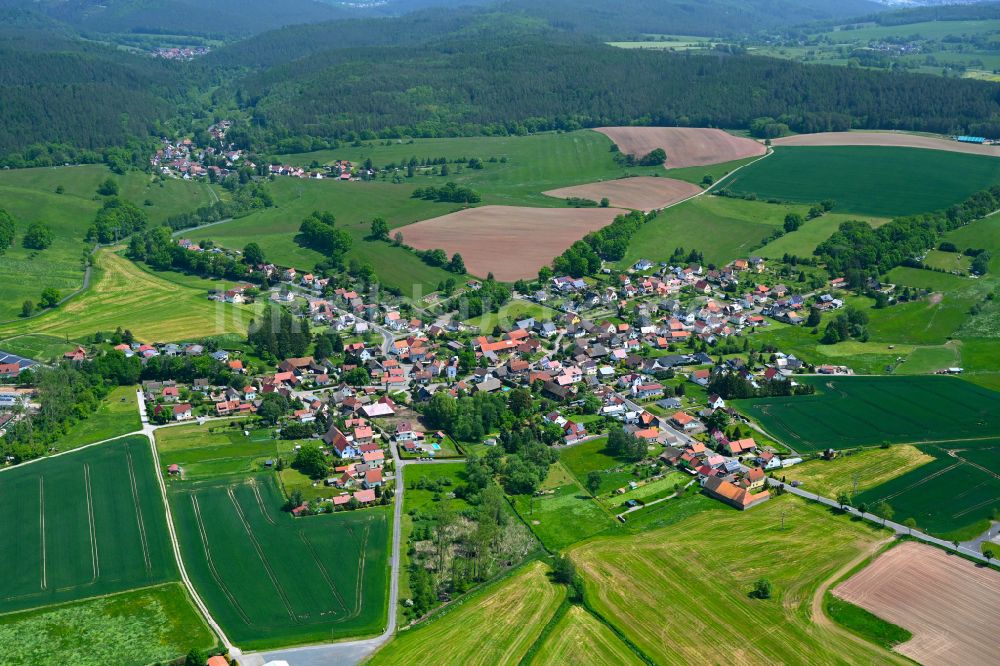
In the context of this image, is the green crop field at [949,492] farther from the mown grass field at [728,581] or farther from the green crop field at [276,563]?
the green crop field at [276,563]

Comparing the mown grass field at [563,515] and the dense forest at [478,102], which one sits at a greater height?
the dense forest at [478,102]

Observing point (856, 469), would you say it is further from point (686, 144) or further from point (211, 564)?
point (686, 144)

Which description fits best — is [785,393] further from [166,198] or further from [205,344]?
[166,198]

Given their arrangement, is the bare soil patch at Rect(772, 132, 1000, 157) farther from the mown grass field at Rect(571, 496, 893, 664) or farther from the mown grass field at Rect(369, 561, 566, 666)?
the mown grass field at Rect(369, 561, 566, 666)

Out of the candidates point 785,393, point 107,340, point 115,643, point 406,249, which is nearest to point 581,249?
point 406,249

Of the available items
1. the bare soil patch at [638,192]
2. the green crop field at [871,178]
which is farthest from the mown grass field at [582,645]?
the green crop field at [871,178]

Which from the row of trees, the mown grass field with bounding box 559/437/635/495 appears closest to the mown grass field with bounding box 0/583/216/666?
the mown grass field with bounding box 559/437/635/495

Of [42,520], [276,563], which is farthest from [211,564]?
[42,520]
